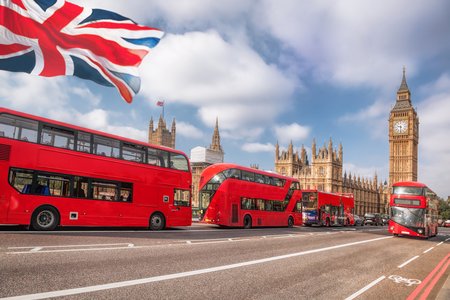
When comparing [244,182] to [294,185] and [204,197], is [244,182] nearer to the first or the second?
[204,197]

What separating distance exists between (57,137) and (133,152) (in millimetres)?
3672

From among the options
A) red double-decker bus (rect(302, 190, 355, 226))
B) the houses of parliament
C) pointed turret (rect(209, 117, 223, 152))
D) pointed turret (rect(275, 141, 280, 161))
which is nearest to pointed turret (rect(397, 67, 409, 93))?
the houses of parliament

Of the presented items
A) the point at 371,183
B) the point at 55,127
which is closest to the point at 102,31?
the point at 55,127

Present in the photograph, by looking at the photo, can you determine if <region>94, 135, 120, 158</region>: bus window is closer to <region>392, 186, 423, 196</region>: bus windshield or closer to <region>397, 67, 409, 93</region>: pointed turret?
<region>392, 186, 423, 196</region>: bus windshield

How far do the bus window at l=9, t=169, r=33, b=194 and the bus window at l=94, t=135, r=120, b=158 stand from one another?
9.42ft

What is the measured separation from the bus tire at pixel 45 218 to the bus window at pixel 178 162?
640cm

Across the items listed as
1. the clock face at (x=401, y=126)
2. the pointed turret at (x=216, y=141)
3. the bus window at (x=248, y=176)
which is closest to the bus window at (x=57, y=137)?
the bus window at (x=248, y=176)

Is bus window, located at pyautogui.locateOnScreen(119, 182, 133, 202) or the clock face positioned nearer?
bus window, located at pyautogui.locateOnScreen(119, 182, 133, 202)

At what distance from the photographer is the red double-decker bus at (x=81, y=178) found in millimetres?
12766

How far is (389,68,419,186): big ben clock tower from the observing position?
12006 centimetres

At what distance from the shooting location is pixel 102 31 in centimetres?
1520

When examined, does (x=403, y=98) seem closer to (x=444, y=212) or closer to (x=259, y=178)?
(x=444, y=212)

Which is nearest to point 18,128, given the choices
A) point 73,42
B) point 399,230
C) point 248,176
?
point 73,42

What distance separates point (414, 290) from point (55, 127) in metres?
13.3
